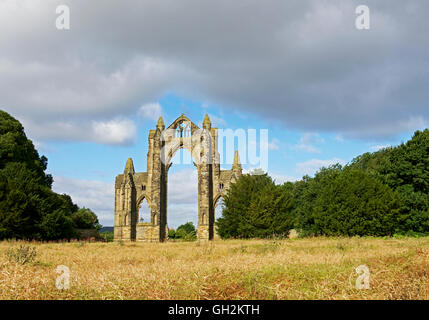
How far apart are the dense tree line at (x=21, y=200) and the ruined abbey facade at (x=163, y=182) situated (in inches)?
398

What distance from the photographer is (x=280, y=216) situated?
1304 inches

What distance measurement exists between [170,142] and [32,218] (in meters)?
20.8

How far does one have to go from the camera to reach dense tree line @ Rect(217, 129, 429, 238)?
29438mm

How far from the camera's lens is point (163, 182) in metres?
45.6

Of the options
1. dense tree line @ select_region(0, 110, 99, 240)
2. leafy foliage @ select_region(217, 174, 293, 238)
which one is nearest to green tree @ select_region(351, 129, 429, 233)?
leafy foliage @ select_region(217, 174, 293, 238)

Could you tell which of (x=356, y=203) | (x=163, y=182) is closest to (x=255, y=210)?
(x=356, y=203)

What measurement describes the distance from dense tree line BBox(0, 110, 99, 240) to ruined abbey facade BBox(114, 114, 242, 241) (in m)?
10.1

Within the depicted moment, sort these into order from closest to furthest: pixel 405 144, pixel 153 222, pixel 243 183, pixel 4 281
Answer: pixel 4 281 < pixel 405 144 < pixel 243 183 < pixel 153 222

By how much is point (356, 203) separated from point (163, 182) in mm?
23551
